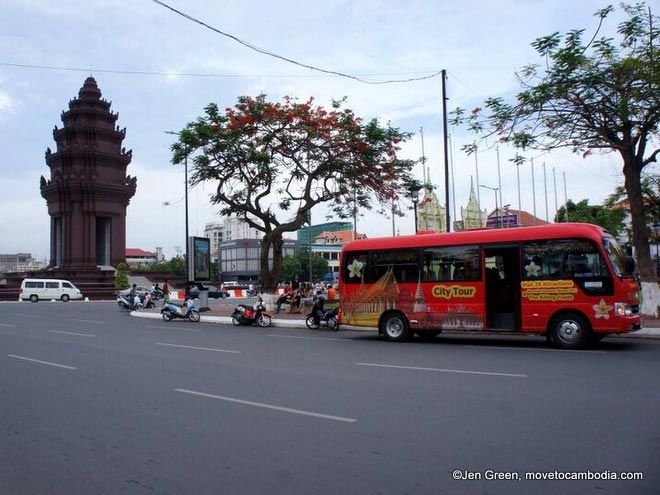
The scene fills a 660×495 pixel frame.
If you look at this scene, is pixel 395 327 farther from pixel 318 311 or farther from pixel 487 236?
pixel 318 311

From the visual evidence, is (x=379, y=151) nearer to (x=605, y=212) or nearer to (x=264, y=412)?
(x=264, y=412)

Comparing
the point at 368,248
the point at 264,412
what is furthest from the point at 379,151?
the point at 264,412

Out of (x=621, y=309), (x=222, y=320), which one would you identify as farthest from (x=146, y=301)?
(x=621, y=309)

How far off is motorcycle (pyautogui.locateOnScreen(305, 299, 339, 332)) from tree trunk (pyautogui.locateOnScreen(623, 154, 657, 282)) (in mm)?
9600

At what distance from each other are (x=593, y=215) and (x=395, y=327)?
47724 mm

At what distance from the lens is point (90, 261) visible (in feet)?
187

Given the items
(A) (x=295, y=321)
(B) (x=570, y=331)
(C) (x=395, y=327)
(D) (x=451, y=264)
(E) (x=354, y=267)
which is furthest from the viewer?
(A) (x=295, y=321)

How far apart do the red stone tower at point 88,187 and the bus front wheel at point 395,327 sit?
46.9m

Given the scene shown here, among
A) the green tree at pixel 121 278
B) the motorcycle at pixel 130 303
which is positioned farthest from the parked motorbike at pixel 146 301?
the green tree at pixel 121 278

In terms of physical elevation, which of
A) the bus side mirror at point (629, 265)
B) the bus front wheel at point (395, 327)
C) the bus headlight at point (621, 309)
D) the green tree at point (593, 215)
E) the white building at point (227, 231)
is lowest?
the bus front wheel at point (395, 327)

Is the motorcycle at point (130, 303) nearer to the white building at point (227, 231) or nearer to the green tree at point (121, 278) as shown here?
the green tree at point (121, 278)

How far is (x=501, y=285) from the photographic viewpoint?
14.3 m

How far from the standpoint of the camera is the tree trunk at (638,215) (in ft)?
56.8

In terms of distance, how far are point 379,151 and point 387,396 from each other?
17486mm
